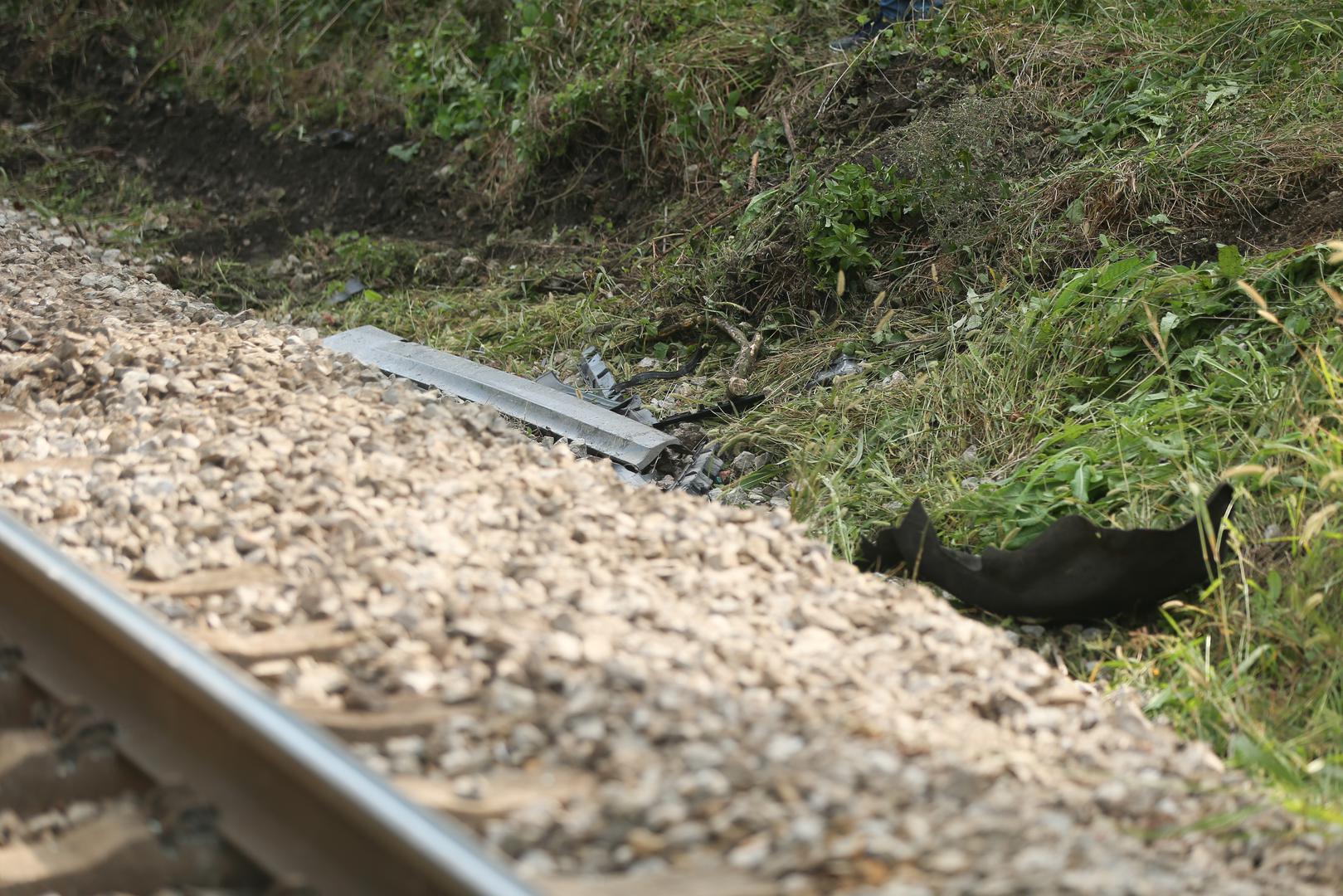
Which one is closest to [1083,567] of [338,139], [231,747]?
[231,747]

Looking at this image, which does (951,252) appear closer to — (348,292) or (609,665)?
(348,292)

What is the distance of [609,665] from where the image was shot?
106 inches

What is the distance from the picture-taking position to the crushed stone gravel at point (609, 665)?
2.27 m

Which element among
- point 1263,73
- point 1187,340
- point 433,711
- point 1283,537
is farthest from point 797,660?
point 1263,73

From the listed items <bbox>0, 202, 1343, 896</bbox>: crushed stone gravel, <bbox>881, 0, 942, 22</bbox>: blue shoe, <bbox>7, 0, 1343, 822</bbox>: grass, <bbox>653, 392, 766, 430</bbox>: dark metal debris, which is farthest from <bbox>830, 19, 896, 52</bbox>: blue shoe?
<bbox>0, 202, 1343, 896</bbox>: crushed stone gravel

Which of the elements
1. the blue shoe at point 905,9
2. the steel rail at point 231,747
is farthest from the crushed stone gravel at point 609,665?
the blue shoe at point 905,9

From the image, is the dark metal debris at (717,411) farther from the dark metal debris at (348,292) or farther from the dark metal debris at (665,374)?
the dark metal debris at (348,292)

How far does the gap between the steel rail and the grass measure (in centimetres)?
197

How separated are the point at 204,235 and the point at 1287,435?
6.98 m

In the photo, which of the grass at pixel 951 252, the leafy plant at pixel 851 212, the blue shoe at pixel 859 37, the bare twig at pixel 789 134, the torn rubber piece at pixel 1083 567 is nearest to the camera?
the torn rubber piece at pixel 1083 567

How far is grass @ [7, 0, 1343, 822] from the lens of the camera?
3.87 m

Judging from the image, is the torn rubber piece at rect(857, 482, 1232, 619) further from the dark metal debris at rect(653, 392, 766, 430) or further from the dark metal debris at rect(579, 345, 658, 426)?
the dark metal debris at rect(579, 345, 658, 426)

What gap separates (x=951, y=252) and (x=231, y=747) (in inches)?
180

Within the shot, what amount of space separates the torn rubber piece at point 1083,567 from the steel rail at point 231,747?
213 centimetres
